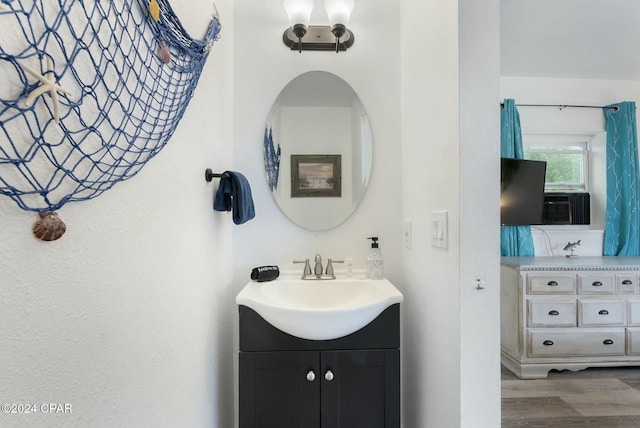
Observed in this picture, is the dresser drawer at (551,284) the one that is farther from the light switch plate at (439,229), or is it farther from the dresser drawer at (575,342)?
the light switch plate at (439,229)

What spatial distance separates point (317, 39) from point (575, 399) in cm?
270

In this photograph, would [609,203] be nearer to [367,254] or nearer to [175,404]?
[367,254]

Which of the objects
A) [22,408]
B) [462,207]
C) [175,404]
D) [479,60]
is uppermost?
[479,60]

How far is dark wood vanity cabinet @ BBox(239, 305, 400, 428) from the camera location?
1.07 meters

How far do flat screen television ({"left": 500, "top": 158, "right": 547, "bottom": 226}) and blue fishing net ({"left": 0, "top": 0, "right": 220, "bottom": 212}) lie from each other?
98.6 inches

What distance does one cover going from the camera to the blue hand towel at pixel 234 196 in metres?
1.13

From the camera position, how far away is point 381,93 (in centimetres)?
146

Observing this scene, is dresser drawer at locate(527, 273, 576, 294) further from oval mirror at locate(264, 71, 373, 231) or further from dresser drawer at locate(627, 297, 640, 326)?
oval mirror at locate(264, 71, 373, 231)

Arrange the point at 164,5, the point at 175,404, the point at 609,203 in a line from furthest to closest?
the point at 609,203
the point at 175,404
the point at 164,5

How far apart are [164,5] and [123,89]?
0.29 meters

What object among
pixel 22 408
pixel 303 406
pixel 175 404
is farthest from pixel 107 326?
pixel 303 406

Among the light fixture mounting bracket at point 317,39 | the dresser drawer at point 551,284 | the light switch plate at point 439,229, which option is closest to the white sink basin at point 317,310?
the light switch plate at point 439,229

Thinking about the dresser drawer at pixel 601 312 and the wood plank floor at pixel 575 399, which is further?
the dresser drawer at pixel 601 312

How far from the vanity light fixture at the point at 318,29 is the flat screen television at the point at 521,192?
1764mm
